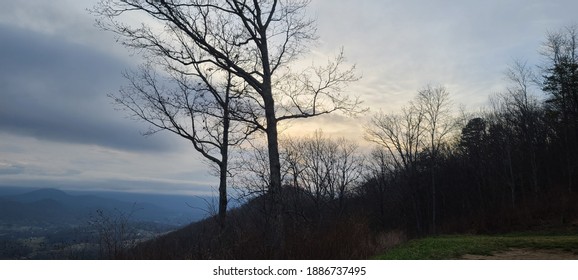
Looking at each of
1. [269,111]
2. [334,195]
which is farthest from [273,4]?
[334,195]

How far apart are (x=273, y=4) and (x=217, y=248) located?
852 cm

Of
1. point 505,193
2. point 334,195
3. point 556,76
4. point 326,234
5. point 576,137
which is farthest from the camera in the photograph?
point 334,195

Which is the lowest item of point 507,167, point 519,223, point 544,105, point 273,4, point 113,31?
point 519,223

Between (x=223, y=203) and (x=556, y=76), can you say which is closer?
(x=223, y=203)

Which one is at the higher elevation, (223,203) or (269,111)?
(269,111)

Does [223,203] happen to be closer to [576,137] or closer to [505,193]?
[576,137]

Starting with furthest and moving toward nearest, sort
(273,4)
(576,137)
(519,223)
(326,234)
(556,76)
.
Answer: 1. (556,76)
2. (576,137)
3. (519,223)
4. (273,4)
5. (326,234)

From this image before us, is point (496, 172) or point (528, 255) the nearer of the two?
point (528, 255)

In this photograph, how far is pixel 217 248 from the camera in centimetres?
774

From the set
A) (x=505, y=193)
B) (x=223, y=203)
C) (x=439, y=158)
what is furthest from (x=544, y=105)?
(x=223, y=203)

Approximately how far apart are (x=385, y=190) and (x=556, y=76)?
2444cm

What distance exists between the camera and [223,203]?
1608 centimetres

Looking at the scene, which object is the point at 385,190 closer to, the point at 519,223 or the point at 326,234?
the point at 519,223

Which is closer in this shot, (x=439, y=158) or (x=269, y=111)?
(x=269, y=111)
